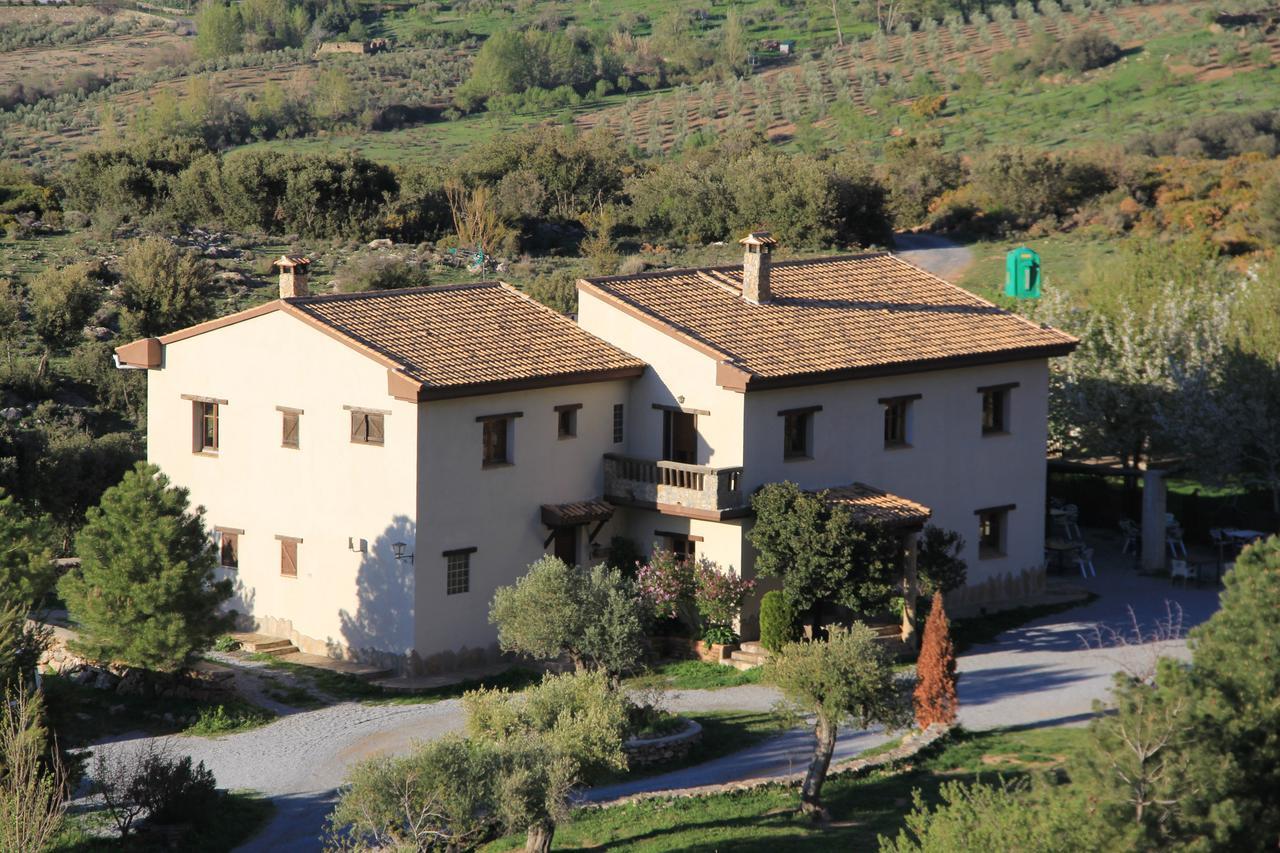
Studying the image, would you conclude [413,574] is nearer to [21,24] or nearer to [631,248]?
[631,248]

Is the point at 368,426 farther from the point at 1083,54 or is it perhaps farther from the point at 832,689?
the point at 1083,54

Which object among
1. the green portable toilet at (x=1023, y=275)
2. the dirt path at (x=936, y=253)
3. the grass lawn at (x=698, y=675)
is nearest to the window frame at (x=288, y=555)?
the grass lawn at (x=698, y=675)

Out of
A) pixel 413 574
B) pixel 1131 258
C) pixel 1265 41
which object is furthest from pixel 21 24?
pixel 413 574

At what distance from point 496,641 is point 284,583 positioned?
3.80 meters

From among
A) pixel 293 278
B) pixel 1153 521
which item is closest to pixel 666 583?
pixel 293 278

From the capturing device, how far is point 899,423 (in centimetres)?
3478

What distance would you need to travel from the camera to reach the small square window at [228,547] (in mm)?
33250

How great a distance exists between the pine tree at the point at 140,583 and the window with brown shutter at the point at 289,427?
346cm

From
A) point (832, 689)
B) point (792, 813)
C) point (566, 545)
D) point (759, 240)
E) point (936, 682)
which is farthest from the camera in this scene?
point (759, 240)

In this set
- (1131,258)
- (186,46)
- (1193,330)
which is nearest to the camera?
(1193,330)

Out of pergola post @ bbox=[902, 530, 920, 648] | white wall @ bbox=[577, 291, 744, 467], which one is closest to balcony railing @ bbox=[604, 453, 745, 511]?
white wall @ bbox=[577, 291, 744, 467]

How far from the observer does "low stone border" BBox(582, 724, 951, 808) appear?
2530 cm

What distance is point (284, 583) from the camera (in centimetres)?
3253

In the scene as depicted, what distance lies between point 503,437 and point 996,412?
10.1 m
